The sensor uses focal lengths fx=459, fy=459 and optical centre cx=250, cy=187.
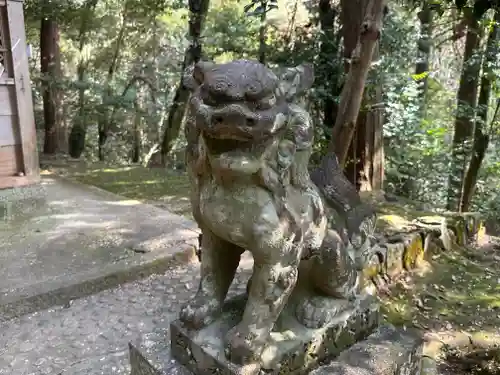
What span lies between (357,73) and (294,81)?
1212 mm

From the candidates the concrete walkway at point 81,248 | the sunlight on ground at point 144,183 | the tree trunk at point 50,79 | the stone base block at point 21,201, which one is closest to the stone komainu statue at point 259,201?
the concrete walkway at point 81,248

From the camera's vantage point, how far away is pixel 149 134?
36.4 feet

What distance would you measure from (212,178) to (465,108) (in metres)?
4.72

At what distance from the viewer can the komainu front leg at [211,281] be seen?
1454mm

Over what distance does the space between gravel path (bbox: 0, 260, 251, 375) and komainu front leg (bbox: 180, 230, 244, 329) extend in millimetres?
298

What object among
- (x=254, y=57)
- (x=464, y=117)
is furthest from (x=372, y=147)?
(x=464, y=117)

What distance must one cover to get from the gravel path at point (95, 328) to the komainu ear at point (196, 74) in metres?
0.95

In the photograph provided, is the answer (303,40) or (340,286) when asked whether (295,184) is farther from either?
(303,40)

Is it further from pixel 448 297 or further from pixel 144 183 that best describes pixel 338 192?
pixel 144 183

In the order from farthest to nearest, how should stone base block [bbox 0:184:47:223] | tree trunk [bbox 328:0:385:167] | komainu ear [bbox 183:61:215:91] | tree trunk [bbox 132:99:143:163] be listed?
tree trunk [bbox 132:99:143:163] < stone base block [bbox 0:184:47:223] < tree trunk [bbox 328:0:385:167] < komainu ear [bbox 183:61:215:91]

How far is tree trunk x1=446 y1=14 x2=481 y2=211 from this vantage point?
17.2ft

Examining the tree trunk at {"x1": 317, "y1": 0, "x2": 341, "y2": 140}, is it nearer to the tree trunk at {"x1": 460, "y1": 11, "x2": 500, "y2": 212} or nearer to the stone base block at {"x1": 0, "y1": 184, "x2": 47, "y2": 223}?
the tree trunk at {"x1": 460, "y1": 11, "x2": 500, "y2": 212}

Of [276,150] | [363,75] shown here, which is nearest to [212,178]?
[276,150]

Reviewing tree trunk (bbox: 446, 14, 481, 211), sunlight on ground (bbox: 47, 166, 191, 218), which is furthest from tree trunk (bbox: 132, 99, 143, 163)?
tree trunk (bbox: 446, 14, 481, 211)
